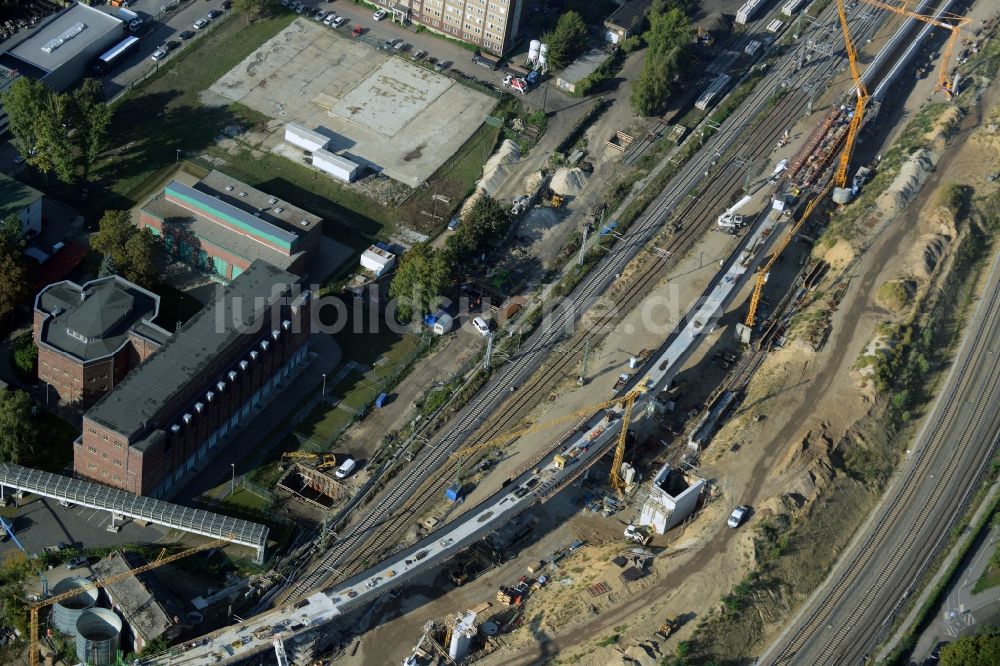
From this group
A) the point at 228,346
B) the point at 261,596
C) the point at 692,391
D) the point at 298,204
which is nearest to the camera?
the point at 261,596

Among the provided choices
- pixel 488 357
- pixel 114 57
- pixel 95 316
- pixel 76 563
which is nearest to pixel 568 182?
pixel 488 357

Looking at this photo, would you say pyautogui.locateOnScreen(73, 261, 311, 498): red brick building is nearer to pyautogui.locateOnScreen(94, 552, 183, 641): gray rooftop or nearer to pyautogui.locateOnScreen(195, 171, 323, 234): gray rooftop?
pyautogui.locateOnScreen(94, 552, 183, 641): gray rooftop

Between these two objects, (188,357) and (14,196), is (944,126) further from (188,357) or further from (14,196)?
(14,196)

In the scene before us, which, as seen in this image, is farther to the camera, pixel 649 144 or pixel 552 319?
pixel 649 144

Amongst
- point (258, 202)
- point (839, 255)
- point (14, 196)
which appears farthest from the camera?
point (839, 255)

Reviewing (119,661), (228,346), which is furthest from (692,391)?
(119,661)

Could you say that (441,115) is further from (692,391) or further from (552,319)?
(692,391)

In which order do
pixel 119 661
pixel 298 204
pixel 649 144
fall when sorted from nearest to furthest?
pixel 119 661 → pixel 298 204 → pixel 649 144

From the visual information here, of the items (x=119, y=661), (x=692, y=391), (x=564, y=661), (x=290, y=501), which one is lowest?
(x=119, y=661)
